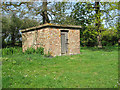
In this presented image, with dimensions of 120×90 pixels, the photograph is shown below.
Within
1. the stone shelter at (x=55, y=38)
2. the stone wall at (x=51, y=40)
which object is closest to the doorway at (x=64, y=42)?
the stone shelter at (x=55, y=38)

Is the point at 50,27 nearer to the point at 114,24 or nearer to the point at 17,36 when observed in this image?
the point at 114,24

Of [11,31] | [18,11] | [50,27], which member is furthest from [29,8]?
[11,31]

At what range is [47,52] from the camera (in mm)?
13203

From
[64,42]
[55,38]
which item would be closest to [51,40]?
A: [55,38]

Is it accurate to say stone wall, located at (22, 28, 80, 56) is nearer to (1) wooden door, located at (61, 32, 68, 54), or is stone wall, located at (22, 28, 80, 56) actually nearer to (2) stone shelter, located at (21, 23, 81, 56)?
(2) stone shelter, located at (21, 23, 81, 56)

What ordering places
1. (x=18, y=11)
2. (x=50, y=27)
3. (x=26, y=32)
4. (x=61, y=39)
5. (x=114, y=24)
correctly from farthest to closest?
(x=114, y=24)
(x=26, y=32)
(x=18, y=11)
(x=61, y=39)
(x=50, y=27)

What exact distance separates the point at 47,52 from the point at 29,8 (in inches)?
243

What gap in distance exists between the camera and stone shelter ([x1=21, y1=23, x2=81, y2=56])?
1317 cm

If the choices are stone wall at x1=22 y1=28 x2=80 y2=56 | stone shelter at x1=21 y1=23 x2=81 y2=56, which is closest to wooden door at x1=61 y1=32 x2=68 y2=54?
stone shelter at x1=21 y1=23 x2=81 y2=56

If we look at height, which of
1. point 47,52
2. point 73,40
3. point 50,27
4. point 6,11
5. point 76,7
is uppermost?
point 76,7

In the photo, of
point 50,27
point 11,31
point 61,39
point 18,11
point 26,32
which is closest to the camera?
point 50,27

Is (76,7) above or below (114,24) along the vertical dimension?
above

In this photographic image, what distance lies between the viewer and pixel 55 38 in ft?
44.2

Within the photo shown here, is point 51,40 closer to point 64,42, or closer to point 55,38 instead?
point 55,38
